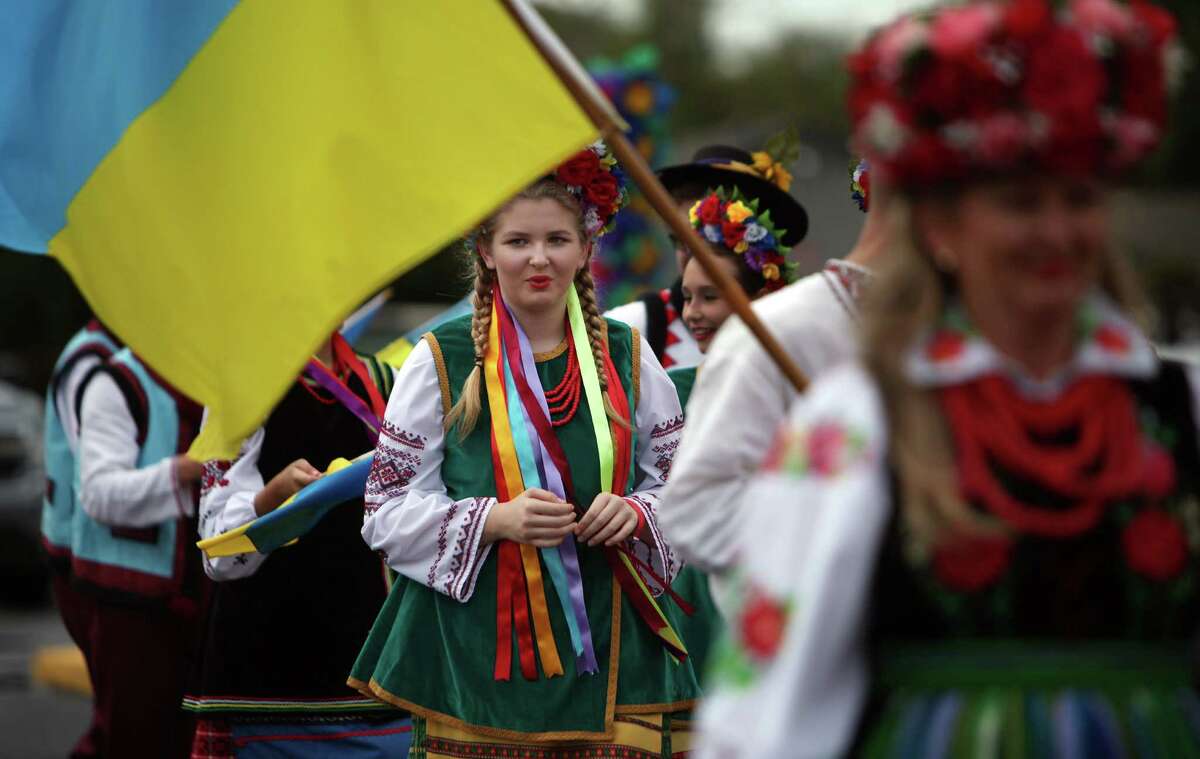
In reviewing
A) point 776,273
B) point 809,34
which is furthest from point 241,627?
point 809,34

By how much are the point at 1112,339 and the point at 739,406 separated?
0.79 m

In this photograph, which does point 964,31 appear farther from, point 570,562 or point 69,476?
point 69,476

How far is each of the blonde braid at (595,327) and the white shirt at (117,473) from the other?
2.13 meters

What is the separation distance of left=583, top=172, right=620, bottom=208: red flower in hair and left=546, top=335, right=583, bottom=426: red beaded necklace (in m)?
0.43

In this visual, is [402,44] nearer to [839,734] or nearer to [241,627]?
[839,734]

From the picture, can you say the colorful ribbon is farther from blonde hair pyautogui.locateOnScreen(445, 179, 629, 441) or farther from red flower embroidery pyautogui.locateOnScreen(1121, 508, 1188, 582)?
red flower embroidery pyautogui.locateOnScreen(1121, 508, 1188, 582)

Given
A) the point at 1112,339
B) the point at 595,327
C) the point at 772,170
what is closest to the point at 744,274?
the point at 772,170

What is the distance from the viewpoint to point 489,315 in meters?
4.68

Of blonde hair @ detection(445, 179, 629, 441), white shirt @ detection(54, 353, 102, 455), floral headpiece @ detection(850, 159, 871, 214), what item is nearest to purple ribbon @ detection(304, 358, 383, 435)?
blonde hair @ detection(445, 179, 629, 441)

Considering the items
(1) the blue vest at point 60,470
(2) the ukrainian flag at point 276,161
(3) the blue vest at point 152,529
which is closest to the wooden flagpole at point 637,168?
(2) the ukrainian flag at point 276,161

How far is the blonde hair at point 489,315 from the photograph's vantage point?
443cm

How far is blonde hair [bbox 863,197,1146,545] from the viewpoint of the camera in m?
2.41

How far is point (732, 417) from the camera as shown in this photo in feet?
10.6

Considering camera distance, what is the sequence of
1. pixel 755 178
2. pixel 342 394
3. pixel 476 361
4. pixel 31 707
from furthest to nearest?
pixel 31 707 < pixel 755 178 < pixel 342 394 < pixel 476 361
